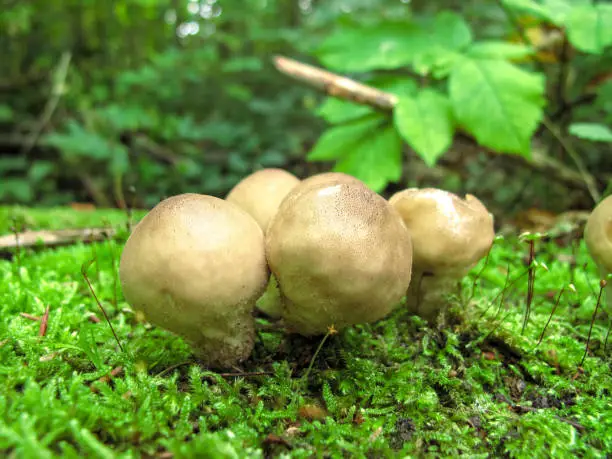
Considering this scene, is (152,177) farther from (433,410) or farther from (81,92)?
(433,410)

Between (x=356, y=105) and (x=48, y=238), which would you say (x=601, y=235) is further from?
(x=48, y=238)

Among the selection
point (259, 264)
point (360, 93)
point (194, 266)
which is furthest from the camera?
point (360, 93)

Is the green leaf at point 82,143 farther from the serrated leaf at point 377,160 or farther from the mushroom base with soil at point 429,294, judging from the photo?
the mushroom base with soil at point 429,294

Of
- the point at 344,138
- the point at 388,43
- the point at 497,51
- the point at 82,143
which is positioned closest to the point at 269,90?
the point at 82,143

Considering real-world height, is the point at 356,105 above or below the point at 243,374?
above

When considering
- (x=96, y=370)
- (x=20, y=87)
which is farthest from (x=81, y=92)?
(x=96, y=370)

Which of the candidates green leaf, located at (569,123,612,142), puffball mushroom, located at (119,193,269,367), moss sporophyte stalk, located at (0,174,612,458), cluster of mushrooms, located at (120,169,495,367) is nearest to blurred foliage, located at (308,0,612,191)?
green leaf, located at (569,123,612,142)
